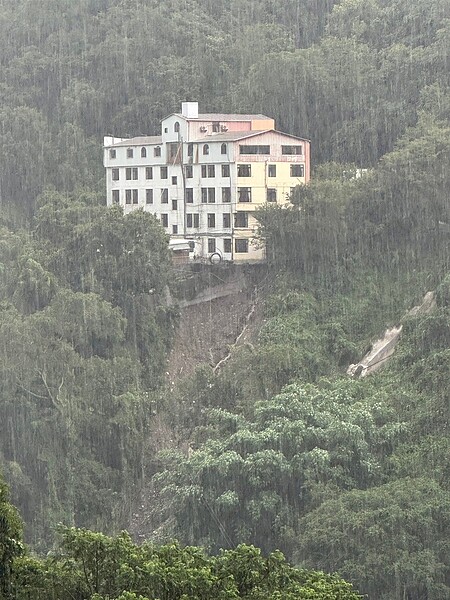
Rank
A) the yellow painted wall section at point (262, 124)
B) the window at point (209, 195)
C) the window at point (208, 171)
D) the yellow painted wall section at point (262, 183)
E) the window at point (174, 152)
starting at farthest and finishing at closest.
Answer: the yellow painted wall section at point (262, 124), the window at point (174, 152), the window at point (208, 171), the window at point (209, 195), the yellow painted wall section at point (262, 183)

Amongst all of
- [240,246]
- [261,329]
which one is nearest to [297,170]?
[240,246]

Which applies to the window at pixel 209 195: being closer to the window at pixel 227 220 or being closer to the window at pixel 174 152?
the window at pixel 227 220

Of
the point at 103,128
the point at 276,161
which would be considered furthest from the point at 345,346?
the point at 103,128

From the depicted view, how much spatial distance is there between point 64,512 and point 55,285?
745 centimetres

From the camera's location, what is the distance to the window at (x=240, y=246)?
1641 inches

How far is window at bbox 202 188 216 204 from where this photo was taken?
139 ft

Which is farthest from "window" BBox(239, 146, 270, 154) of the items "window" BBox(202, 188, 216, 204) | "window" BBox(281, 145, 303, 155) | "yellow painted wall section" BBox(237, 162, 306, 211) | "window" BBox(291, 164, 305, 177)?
"window" BBox(202, 188, 216, 204)

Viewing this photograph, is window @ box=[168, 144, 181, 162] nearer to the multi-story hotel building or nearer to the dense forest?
the multi-story hotel building

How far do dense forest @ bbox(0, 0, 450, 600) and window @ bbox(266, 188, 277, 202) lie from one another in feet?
4.66

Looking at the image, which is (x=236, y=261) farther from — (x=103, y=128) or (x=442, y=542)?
(x=442, y=542)

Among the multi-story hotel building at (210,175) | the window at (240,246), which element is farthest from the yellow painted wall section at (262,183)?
the window at (240,246)

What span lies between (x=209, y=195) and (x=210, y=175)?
0.59m

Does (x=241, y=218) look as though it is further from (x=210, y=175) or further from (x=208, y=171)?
(x=208, y=171)

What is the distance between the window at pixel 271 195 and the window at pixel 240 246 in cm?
141
